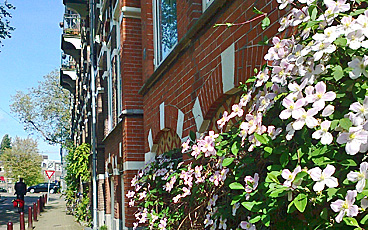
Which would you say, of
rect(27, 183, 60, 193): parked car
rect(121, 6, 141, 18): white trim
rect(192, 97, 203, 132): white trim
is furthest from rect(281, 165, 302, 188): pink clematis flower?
rect(27, 183, 60, 193): parked car

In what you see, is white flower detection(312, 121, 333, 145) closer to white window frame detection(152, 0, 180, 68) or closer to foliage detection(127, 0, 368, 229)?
foliage detection(127, 0, 368, 229)

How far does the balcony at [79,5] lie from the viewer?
2244 cm

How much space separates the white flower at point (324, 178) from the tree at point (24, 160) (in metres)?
72.1

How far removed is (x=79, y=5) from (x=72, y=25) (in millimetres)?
8185

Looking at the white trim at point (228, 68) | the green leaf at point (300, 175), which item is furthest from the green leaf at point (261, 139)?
the white trim at point (228, 68)

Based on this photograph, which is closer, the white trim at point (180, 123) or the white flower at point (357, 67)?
the white flower at point (357, 67)

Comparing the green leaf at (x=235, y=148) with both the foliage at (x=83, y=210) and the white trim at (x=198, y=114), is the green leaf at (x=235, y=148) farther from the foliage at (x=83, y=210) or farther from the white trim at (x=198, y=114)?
the foliage at (x=83, y=210)

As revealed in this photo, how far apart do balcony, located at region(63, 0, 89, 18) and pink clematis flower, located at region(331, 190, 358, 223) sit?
21.7 meters

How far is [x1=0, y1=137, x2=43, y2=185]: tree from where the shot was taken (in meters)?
70.1

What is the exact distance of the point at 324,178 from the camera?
1.82 meters

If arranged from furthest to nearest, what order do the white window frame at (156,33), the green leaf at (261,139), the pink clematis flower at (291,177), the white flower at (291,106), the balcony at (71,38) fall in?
the balcony at (71,38), the white window frame at (156,33), the green leaf at (261,139), the white flower at (291,106), the pink clematis flower at (291,177)

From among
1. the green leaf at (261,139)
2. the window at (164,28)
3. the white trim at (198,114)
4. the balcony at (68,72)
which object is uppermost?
the balcony at (68,72)

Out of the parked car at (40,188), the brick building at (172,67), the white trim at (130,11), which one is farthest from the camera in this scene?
the parked car at (40,188)

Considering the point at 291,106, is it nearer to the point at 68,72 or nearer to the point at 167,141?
the point at 167,141
